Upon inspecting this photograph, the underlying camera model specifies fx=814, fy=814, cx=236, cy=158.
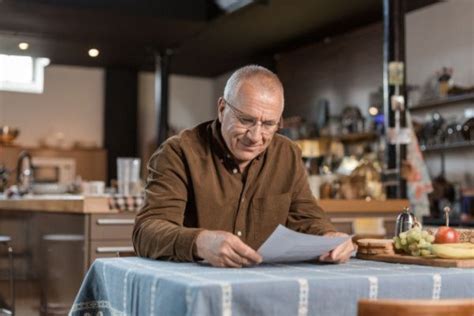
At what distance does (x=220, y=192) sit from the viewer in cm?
258

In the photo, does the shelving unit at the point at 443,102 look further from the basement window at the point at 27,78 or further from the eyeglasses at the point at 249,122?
the eyeglasses at the point at 249,122

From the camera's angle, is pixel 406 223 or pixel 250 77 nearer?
pixel 250 77

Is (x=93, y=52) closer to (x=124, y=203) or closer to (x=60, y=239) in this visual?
(x=60, y=239)

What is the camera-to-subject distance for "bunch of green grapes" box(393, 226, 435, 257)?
235cm

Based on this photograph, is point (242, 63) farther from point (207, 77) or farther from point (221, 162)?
point (221, 162)

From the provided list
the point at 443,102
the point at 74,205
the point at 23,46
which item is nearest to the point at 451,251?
the point at 74,205

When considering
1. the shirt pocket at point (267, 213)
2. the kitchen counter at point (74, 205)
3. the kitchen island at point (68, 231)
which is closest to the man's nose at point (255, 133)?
the shirt pocket at point (267, 213)

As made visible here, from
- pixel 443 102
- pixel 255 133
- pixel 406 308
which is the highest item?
pixel 443 102

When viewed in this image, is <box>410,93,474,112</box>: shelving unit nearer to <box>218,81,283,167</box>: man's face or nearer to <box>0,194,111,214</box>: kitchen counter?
<box>0,194,111,214</box>: kitchen counter

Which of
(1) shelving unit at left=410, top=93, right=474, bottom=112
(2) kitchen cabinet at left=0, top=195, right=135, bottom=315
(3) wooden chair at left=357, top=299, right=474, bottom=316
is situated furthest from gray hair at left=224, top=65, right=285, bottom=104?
(1) shelving unit at left=410, top=93, right=474, bottom=112

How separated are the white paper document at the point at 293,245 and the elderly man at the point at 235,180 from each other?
0.29ft

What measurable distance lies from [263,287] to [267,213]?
0.87 m

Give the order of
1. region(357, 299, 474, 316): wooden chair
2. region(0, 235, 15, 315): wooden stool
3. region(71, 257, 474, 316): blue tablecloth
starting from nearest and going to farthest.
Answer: region(357, 299, 474, 316): wooden chair → region(71, 257, 474, 316): blue tablecloth → region(0, 235, 15, 315): wooden stool

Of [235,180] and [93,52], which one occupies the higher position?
[93,52]
